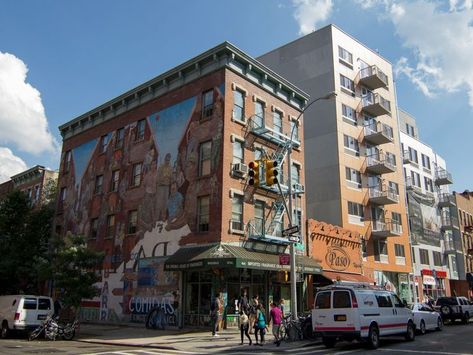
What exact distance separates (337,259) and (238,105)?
14084 millimetres

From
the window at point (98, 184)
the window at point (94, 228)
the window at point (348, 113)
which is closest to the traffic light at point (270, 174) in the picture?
the window at point (94, 228)

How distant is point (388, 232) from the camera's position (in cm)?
3809

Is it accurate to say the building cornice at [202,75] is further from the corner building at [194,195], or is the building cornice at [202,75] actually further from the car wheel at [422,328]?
the car wheel at [422,328]

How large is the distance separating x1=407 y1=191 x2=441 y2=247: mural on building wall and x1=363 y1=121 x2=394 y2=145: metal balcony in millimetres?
10271

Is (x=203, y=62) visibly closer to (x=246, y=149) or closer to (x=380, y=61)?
(x=246, y=149)

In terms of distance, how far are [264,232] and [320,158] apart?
574 inches

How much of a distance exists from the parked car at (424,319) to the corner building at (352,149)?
13650 millimetres

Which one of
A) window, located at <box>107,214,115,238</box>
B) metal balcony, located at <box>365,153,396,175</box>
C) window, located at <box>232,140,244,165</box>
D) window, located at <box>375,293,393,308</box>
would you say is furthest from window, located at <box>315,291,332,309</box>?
metal balcony, located at <box>365,153,396,175</box>

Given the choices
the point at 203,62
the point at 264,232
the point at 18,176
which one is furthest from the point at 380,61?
the point at 18,176

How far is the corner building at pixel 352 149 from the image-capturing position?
37.8 meters

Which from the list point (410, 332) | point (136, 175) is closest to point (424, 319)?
point (410, 332)

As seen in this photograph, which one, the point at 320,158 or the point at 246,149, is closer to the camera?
the point at 246,149

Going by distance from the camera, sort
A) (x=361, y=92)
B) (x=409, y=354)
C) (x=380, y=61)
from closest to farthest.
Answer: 1. (x=409, y=354)
2. (x=361, y=92)
3. (x=380, y=61)

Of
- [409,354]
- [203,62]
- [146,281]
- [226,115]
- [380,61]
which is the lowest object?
[409,354]
